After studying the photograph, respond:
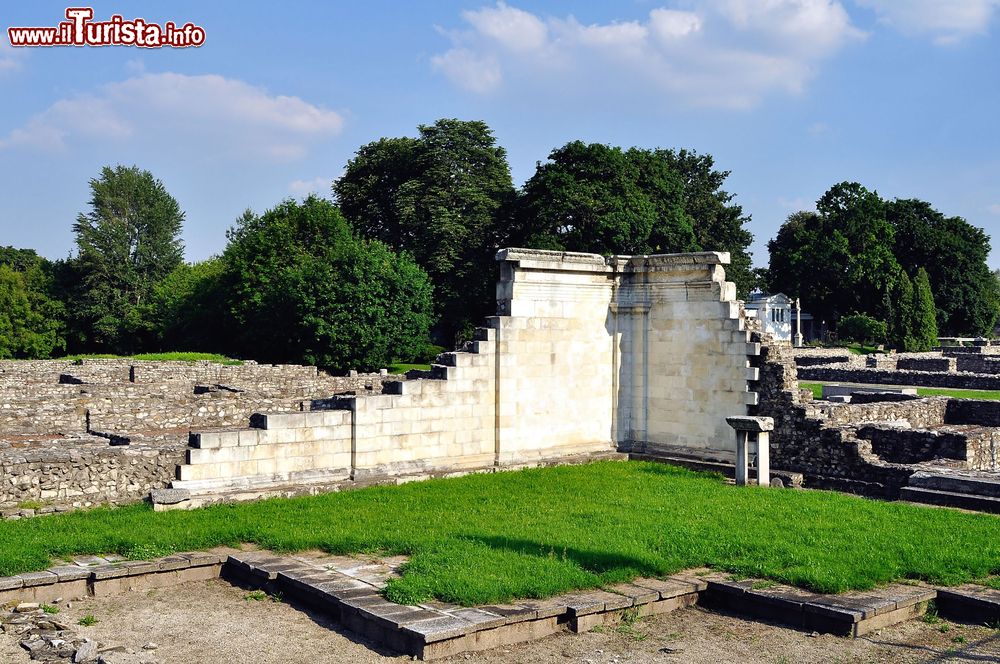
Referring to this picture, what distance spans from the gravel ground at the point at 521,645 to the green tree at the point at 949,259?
73144mm

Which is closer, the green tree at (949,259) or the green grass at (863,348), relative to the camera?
the green grass at (863,348)

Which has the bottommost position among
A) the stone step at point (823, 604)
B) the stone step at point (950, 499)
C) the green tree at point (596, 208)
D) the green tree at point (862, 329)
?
the stone step at point (823, 604)

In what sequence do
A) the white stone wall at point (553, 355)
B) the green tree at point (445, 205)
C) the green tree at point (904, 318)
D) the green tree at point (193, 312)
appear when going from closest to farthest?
the white stone wall at point (553, 355), the green tree at point (445, 205), the green tree at point (193, 312), the green tree at point (904, 318)

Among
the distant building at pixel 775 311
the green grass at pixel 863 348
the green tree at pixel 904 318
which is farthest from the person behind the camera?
the distant building at pixel 775 311

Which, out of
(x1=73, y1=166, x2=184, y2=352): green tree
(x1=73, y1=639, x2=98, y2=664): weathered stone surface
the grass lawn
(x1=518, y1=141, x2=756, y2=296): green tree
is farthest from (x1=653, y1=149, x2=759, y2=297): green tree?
(x1=73, y1=639, x2=98, y2=664): weathered stone surface

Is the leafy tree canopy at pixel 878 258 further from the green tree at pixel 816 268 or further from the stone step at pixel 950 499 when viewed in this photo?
the stone step at pixel 950 499

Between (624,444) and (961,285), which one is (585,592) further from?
(961,285)

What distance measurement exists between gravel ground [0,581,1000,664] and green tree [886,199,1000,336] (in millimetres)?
73144

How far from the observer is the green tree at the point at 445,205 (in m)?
49.0

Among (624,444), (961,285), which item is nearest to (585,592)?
(624,444)

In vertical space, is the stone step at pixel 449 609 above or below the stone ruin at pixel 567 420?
below

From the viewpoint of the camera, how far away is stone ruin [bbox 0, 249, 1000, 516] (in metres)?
14.1

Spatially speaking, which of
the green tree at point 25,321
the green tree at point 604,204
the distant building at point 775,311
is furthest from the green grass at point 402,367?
the distant building at point 775,311

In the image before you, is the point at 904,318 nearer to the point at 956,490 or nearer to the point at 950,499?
the point at 956,490
